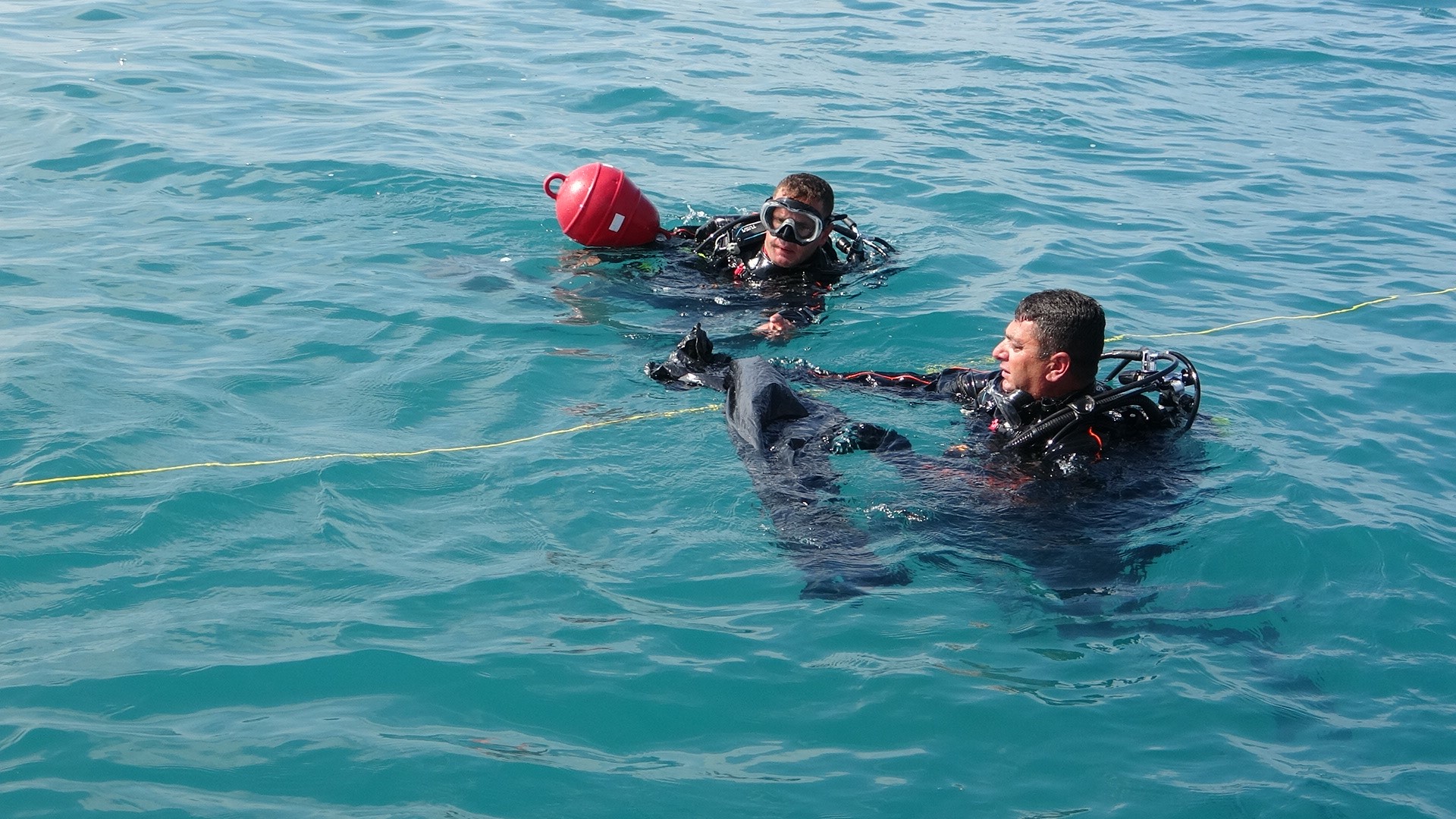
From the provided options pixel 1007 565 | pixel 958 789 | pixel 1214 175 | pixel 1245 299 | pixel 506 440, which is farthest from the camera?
pixel 1214 175

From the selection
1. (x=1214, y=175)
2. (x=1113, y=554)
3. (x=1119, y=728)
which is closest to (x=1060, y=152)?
(x=1214, y=175)

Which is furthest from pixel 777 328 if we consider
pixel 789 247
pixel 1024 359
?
pixel 1024 359

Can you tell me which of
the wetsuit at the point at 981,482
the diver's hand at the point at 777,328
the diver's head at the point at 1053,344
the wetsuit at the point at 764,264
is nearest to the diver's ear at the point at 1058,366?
the diver's head at the point at 1053,344

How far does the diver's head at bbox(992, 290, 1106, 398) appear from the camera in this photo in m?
5.04

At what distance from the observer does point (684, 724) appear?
3.75 m

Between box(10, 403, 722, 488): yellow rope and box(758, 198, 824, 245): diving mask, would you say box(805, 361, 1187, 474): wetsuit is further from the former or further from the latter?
box(758, 198, 824, 245): diving mask

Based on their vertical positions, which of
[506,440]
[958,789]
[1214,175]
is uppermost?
[1214,175]

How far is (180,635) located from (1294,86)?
42.7 ft

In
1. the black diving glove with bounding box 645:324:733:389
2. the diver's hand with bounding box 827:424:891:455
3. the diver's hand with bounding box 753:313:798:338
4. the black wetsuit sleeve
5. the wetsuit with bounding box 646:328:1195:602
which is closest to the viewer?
the wetsuit with bounding box 646:328:1195:602

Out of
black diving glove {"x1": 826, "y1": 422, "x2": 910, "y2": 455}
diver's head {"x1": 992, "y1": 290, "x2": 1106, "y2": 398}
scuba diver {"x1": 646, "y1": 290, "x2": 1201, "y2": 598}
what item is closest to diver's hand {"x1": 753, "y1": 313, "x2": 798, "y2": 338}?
scuba diver {"x1": 646, "y1": 290, "x2": 1201, "y2": 598}

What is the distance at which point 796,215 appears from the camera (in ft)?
23.6

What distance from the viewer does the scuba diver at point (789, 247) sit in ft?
23.6

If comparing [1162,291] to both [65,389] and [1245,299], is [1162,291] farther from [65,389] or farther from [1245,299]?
[65,389]

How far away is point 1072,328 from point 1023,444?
52 cm
